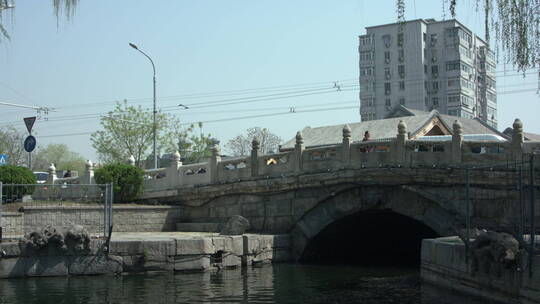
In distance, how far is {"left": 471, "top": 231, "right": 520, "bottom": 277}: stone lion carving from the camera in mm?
10172

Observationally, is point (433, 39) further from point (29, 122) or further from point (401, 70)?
point (29, 122)

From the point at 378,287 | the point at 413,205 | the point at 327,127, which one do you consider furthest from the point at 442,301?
the point at 327,127

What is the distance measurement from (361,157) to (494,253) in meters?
8.89

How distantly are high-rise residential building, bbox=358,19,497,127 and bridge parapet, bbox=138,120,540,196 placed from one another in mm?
55404

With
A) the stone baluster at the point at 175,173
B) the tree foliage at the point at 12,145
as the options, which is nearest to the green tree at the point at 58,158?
the tree foliage at the point at 12,145

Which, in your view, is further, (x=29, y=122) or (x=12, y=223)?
(x=29, y=122)

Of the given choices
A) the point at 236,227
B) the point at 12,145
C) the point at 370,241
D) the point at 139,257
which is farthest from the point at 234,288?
the point at 12,145

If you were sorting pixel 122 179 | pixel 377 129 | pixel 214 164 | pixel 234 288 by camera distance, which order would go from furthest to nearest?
pixel 377 129 → pixel 122 179 → pixel 214 164 → pixel 234 288

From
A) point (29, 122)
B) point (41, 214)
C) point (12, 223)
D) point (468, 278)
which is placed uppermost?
point (29, 122)

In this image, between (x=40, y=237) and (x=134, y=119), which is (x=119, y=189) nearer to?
(x=40, y=237)

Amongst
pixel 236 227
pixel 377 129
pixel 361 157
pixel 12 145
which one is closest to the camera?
pixel 236 227

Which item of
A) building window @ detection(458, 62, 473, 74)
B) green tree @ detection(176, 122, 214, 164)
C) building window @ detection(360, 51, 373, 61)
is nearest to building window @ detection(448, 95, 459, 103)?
building window @ detection(458, 62, 473, 74)

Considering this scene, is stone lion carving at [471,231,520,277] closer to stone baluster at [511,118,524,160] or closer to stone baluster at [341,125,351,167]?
stone baluster at [511,118,524,160]

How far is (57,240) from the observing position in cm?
A: 1619
